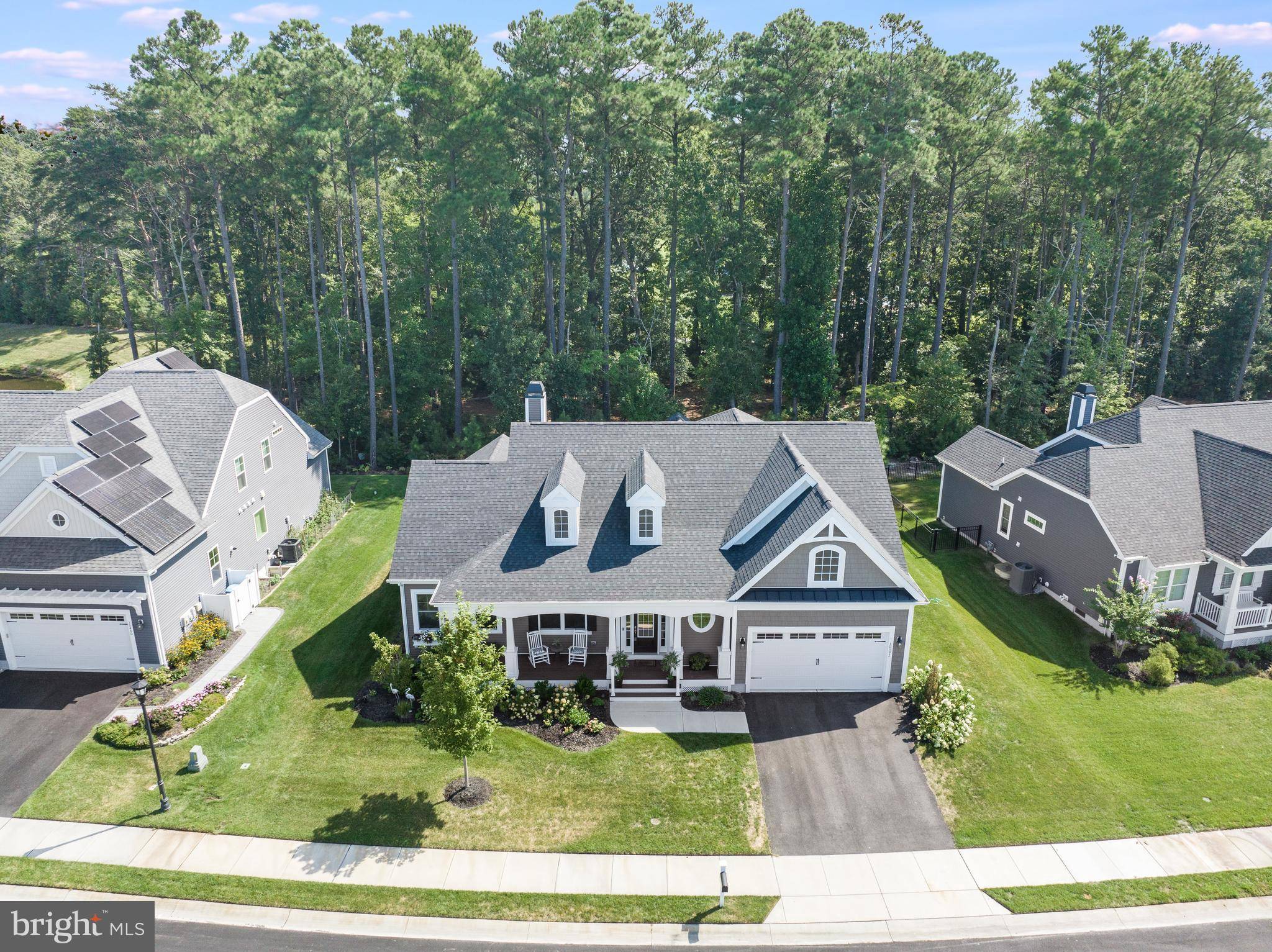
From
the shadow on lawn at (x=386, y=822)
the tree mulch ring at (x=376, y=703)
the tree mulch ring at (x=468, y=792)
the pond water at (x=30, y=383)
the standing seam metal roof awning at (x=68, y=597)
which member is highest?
the pond water at (x=30, y=383)

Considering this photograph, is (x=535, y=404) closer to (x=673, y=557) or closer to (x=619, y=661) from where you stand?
(x=673, y=557)

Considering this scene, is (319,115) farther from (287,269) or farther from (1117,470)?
(1117,470)

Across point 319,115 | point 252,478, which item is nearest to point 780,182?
point 319,115

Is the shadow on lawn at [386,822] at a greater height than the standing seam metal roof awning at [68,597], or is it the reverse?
the standing seam metal roof awning at [68,597]

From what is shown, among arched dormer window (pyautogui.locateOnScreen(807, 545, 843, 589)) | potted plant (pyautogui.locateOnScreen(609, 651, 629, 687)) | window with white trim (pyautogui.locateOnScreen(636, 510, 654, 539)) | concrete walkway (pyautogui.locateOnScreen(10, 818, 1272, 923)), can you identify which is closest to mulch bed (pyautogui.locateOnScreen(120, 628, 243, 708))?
concrete walkway (pyautogui.locateOnScreen(10, 818, 1272, 923))

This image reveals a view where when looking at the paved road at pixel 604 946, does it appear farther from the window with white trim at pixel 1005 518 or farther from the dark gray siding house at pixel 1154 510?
the window with white trim at pixel 1005 518

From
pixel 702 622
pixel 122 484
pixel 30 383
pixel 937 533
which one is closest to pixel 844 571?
pixel 702 622

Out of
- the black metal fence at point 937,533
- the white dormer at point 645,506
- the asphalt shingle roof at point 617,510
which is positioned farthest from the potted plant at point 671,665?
the black metal fence at point 937,533
